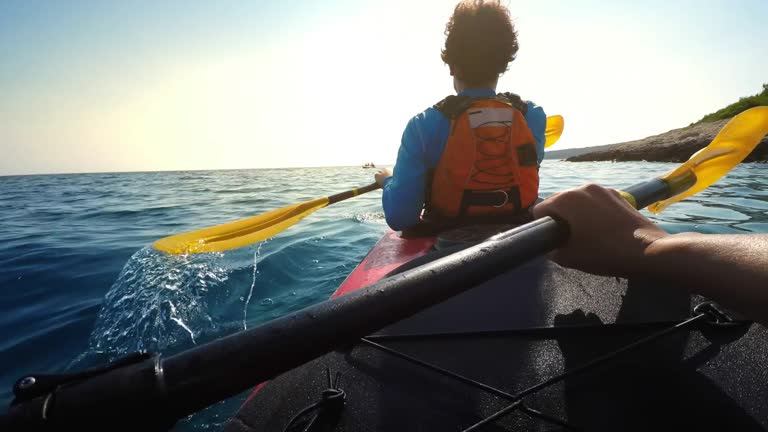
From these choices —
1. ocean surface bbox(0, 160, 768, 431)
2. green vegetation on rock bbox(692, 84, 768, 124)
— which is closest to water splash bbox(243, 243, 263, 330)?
ocean surface bbox(0, 160, 768, 431)

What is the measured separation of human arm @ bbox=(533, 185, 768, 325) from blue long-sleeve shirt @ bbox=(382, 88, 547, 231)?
132 cm

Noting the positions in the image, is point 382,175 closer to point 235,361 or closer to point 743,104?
point 235,361

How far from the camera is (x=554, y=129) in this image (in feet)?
14.8

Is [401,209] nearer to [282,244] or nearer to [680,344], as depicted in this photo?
[680,344]

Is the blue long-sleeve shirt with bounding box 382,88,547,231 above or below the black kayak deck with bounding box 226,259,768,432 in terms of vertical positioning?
above

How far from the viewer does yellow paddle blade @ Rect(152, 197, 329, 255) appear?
10.4 ft

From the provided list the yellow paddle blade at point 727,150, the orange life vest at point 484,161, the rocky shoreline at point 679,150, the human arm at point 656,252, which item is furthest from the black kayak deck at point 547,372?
the rocky shoreline at point 679,150

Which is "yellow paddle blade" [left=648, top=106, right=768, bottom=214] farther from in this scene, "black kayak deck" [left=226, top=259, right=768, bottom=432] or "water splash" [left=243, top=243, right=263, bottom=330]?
"water splash" [left=243, top=243, right=263, bottom=330]

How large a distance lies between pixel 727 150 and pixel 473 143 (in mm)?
3101

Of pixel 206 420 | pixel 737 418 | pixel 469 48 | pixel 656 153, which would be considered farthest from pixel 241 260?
pixel 656 153

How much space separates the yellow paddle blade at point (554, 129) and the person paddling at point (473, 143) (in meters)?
2.37

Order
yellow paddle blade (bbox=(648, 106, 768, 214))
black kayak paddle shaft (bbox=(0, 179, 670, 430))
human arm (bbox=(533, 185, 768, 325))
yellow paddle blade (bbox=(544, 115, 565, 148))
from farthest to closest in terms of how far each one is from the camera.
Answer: yellow paddle blade (bbox=(544, 115, 565, 148))
yellow paddle blade (bbox=(648, 106, 768, 214))
human arm (bbox=(533, 185, 768, 325))
black kayak paddle shaft (bbox=(0, 179, 670, 430))

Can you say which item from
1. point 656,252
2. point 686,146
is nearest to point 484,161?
point 656,252

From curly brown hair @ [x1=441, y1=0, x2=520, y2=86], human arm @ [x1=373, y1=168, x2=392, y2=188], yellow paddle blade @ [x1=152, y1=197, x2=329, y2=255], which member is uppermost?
curly brown hair @ [x1=441, y1=0, x2=520, y2=86]
